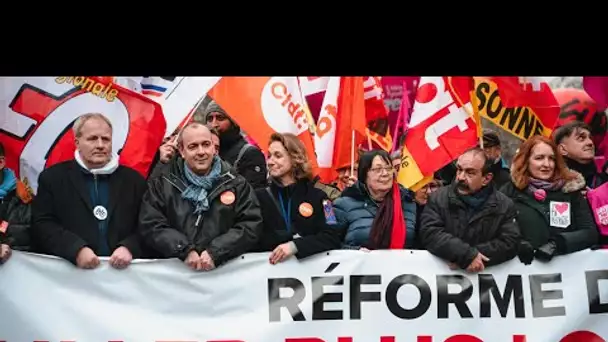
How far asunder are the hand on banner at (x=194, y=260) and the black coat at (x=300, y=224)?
335 millimetres

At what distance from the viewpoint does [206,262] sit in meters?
5.18

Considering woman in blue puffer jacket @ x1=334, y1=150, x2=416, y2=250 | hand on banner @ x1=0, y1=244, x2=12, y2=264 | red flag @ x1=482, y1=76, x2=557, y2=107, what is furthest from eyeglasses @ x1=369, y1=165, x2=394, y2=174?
hand on banner @ x1=0, y1=244, x2=12, y2=264

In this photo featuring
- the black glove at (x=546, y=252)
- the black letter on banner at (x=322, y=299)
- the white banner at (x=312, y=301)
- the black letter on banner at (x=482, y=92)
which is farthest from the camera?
the black letter on banner at (x=482, y=92)

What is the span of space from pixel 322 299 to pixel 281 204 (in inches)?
22.3

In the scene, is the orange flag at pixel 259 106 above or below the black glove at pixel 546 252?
above

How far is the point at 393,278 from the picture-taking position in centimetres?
530

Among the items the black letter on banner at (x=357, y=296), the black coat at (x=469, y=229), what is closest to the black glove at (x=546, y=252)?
the black coat at (x=469, y=229)

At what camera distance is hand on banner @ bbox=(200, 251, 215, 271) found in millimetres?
5176

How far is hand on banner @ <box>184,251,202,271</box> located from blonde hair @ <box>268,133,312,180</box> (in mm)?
699

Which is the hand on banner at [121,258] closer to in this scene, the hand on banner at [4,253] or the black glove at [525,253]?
the hand on banner at [4,253]

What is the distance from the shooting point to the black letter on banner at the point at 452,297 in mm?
5301

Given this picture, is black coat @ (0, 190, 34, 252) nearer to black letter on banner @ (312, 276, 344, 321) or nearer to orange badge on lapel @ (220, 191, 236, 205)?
orange badge on lapel @ (220, 191, 236, 205)

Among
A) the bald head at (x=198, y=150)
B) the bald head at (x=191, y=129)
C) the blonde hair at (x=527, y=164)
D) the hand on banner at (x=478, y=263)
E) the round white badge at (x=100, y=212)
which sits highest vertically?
the bald head at (x=191, y=129)

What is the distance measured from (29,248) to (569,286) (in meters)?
2.97
